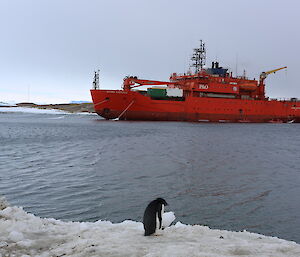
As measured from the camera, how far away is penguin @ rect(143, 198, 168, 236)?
5.48m

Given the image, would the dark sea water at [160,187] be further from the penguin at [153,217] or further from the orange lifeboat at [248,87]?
the orange lifeboat at [248,87]

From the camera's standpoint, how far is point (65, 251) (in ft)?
14.8

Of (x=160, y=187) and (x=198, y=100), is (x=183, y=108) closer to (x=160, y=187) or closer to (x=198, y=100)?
(x=198, y=100)

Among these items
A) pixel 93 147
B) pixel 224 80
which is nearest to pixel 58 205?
pixel 93 147

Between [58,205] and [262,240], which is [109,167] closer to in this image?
[58,205]

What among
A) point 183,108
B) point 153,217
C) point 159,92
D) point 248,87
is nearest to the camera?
point 153,217

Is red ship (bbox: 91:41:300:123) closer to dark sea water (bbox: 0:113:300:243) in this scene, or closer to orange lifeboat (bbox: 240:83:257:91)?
orange lifeboat (bbox: 240:83:257:91)

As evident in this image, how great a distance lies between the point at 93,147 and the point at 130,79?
27.5m

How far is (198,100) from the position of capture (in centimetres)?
5166

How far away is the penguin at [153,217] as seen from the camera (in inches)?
216

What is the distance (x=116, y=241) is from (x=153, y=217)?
887mm

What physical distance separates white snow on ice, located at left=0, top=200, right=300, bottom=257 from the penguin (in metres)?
0.17

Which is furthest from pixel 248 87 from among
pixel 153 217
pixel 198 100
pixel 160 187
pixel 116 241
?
pixel 116 241

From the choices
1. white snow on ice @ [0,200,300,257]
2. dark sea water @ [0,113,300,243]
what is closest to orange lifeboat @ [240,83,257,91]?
dark sea water @ [0,113,300,243]
